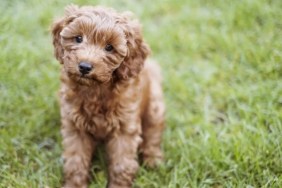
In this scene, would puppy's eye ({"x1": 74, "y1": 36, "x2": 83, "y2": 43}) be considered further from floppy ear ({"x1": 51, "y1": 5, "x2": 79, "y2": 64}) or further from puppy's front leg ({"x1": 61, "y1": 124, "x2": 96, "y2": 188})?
puppy's front leg ({"x1": 61, "y1": 124, "x2": 96, "y2": 188})

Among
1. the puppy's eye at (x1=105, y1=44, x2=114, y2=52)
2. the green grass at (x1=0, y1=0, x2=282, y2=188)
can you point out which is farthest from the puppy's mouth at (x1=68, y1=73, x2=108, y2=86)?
the green grass at (x1=0, y1=0, x2=282, y2=188)

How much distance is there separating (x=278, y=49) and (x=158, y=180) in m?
2.26

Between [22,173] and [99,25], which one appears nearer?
[99,25]

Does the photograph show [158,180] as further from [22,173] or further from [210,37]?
[210,37]

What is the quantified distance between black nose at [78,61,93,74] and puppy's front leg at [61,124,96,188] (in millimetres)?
882

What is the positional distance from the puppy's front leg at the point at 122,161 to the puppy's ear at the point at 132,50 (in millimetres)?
654

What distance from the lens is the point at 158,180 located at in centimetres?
500

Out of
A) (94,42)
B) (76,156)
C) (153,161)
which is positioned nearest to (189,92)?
(153,161)

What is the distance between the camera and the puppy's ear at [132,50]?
4.36 meters

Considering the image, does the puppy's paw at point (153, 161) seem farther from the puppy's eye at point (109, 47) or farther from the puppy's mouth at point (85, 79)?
the puppy's eye at point (109, 47)

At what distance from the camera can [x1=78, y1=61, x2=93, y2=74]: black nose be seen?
159 inches

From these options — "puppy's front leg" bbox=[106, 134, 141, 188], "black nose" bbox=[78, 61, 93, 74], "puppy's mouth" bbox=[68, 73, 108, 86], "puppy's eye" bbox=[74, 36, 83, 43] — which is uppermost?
"puppy's eye" bbox=[74, 36, 83, 43]

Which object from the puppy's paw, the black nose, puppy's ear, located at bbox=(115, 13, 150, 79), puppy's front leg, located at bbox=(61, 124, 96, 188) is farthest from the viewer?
the puppy's paw

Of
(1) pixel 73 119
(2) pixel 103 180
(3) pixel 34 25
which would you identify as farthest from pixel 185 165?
(3) pixel 34 25
